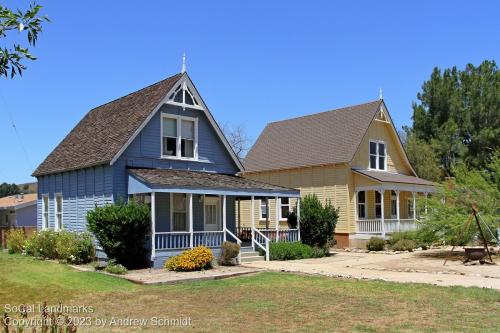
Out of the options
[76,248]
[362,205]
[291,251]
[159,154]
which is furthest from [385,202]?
[76,248]

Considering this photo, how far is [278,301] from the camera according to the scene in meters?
13.1

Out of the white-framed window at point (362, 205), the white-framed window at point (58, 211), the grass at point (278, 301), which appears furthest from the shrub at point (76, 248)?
the white-framed window at point (362, 205)

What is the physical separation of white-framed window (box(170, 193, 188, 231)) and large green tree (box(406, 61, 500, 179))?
26.5 metres

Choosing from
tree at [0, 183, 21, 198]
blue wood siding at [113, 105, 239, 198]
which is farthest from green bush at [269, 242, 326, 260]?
tree at [0, 183, 21, 198]

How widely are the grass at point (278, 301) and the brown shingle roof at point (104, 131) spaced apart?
22.8 ft

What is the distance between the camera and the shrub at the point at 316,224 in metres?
27.0

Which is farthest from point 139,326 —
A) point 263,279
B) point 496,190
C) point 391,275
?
point 496,190

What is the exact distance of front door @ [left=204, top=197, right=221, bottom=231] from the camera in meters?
25.3

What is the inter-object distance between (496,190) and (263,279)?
13.2m

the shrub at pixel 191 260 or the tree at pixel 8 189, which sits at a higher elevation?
the tree at pixel 8 189

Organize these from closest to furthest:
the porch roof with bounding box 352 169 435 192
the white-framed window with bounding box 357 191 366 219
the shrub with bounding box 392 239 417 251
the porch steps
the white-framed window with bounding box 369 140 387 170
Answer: the porch steps < the shrub with bounding box 392 239 417 251 < the porch roof with bounding box 352 169 435 192 < the white-framed window with bounding box 357 191 366 219 < the white-framed window with bounding box 369 140 387 170

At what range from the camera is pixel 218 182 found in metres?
23.6

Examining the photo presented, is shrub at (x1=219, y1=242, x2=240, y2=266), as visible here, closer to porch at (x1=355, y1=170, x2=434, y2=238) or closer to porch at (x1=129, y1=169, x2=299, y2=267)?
porch at (x1=129, y1=169, x2=299, y2=267)

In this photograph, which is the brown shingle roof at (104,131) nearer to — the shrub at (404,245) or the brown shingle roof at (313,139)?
the brown shingle roof at (313,139)
